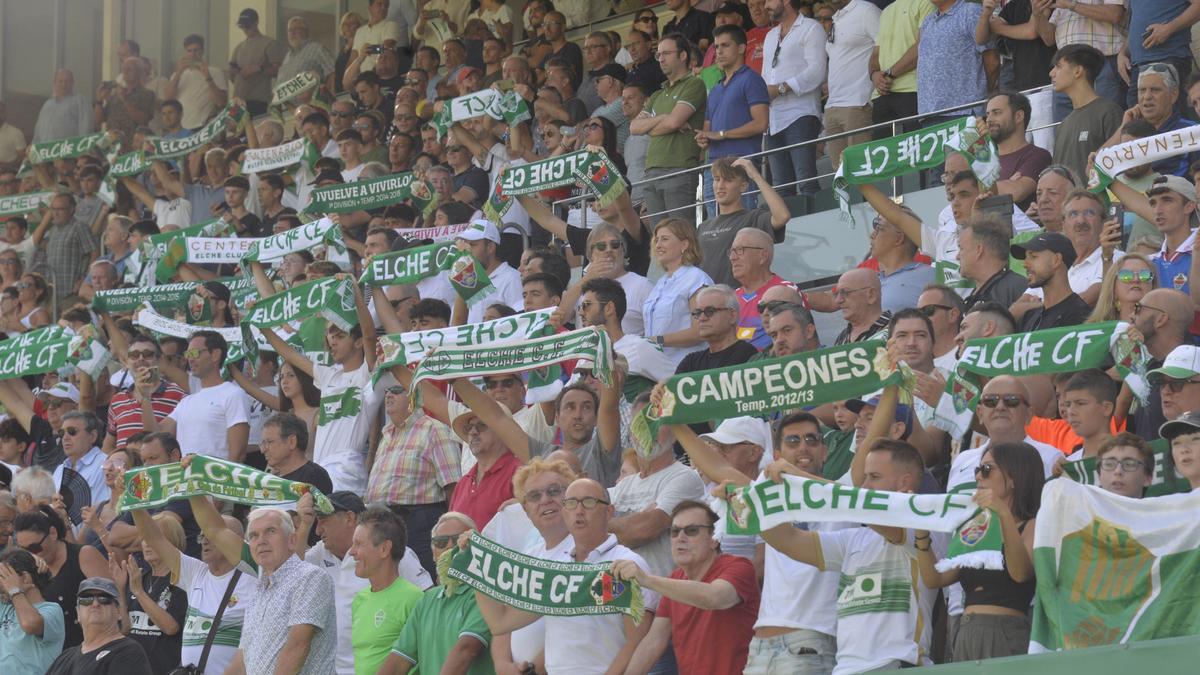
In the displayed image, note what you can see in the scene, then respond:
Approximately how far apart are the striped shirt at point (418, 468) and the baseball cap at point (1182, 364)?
163 inches

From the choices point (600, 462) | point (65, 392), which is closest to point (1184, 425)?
point (600, 462)

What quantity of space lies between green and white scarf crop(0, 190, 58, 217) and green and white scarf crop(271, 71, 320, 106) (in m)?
2.45

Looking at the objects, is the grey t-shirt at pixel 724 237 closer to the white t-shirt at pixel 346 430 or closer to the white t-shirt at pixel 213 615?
the white t-shirt at pixel 346 430

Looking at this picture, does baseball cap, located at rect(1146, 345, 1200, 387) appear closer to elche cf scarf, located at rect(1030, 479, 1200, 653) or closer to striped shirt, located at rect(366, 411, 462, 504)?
elche cf scarf, located at rect(1030, 479, 1200, 653)

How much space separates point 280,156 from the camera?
16438 mm

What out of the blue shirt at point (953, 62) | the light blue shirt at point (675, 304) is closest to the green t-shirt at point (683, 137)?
the blue shirt at point (953, 62)

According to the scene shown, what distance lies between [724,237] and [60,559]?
164 inches

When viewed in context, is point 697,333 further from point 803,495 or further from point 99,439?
point 99,439

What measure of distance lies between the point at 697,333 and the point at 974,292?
1427 mm

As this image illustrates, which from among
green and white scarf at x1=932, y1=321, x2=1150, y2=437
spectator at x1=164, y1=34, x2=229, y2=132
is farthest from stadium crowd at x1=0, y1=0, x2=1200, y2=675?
spectator at x1=164, y1=34, x2=229, y2=132

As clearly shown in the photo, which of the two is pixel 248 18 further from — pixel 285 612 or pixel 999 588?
pixel 999 588

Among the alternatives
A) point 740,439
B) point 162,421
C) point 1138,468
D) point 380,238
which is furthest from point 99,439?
point 1138,468

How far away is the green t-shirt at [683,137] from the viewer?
12828 millimetres

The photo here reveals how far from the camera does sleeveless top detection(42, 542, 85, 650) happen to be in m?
10.5
